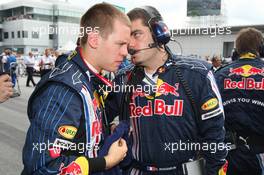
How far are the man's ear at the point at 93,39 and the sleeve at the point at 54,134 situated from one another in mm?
361

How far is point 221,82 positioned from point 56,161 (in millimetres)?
2046

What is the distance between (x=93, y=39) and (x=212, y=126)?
1041 millimetres

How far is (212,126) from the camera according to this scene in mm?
2209

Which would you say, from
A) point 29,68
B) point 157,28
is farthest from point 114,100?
point 29,68

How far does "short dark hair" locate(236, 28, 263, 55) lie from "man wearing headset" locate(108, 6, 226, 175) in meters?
0.89

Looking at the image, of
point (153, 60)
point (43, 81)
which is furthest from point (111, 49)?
point (153, 60)

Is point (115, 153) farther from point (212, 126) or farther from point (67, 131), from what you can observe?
point (212, 126)

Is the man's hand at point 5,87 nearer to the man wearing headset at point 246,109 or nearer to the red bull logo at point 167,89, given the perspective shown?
the red bull logo at point 167,89

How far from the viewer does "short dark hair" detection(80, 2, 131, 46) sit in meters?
1.77

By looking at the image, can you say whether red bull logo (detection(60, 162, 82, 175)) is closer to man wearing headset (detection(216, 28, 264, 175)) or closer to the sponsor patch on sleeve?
the sponsor patch on sleeve

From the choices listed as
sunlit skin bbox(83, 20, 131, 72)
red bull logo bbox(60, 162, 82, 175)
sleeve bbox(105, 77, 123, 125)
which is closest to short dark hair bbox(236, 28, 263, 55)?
sleeve bbox(105, 77, 123, 125)

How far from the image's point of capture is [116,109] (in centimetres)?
244

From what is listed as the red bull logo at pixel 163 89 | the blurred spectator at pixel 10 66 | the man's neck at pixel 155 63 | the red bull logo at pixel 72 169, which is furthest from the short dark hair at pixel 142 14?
the red bull logo at pixel 72 169

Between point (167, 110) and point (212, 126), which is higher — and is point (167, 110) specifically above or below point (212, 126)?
above
